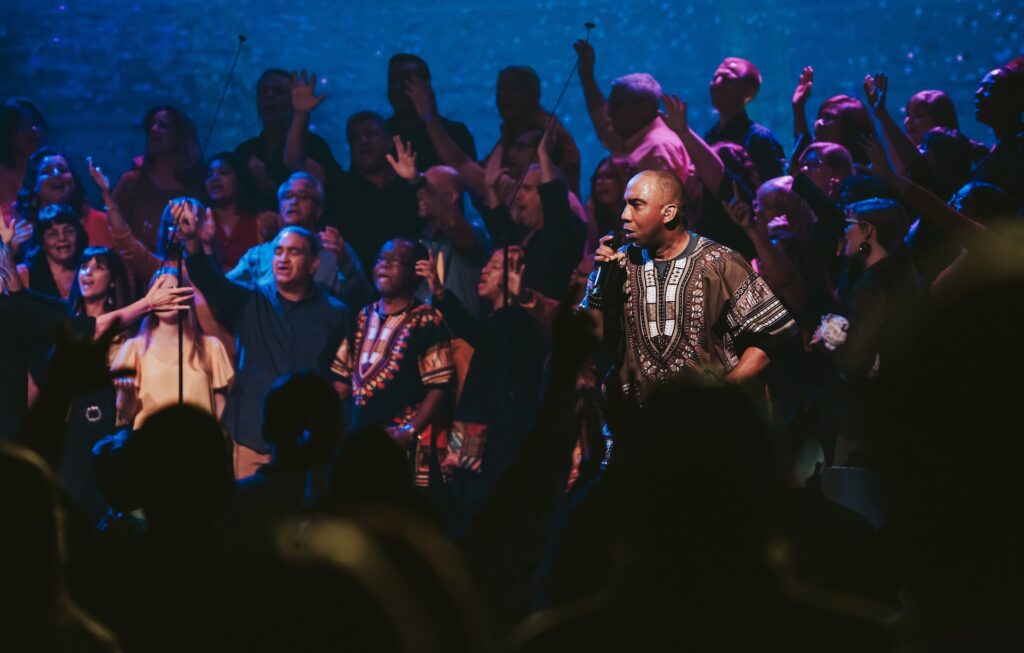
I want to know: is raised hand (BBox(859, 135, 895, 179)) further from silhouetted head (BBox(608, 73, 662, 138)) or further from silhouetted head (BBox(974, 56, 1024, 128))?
silhouetted head (BBox(608, 73, 662, 138))

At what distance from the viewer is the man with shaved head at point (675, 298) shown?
4.61m

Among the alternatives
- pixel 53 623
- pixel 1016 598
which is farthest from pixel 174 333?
pixel 1016 598

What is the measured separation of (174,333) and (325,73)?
3.98 metres

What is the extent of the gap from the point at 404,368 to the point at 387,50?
4.41 metres

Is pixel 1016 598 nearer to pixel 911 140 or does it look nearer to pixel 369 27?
pixel 911 140

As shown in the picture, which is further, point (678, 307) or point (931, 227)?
point (931, 227)

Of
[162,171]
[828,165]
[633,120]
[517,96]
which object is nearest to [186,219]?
[162,171]

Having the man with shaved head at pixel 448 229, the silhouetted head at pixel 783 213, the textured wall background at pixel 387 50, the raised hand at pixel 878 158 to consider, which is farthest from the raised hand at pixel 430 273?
the textured wall background at pixel 387 50

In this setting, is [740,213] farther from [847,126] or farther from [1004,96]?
[1004,96]

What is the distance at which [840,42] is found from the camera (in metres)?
8.87

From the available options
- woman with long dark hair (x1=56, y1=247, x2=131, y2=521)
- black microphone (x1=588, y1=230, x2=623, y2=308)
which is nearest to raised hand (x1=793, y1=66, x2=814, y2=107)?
black microphone (x1=588, y1=230, x2=623, y2=308)

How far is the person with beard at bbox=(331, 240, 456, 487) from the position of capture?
6.78 m

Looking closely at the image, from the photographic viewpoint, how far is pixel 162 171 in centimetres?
805

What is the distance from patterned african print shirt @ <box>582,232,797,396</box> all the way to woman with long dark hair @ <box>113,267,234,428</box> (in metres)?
3.08
